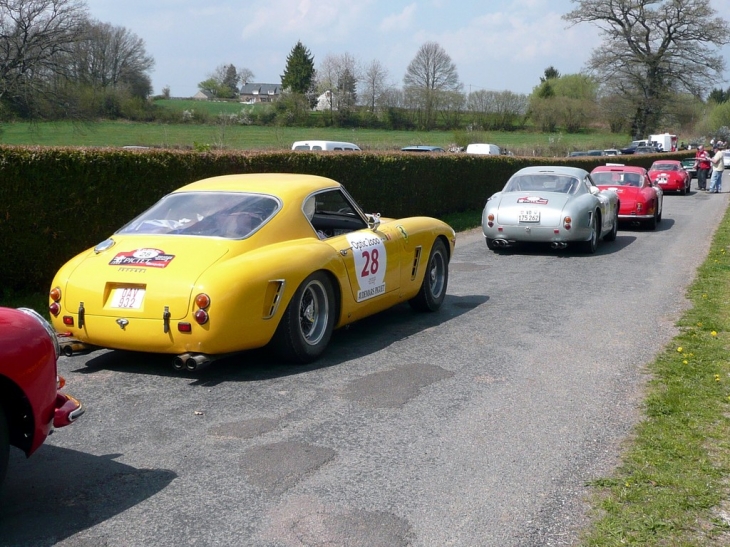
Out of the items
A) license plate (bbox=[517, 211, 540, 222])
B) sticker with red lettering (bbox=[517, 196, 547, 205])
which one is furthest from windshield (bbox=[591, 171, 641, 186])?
license plate (bbox=[517, 211, 540, 222])

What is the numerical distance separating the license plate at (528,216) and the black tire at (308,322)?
7.21 metres

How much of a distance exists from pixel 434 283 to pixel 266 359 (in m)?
2.70

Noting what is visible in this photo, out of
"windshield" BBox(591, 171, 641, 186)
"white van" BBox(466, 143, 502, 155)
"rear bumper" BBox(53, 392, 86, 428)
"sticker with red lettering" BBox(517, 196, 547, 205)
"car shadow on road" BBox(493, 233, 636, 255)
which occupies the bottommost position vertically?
"car shadow on road" BBox(493, 233, 636, 255)

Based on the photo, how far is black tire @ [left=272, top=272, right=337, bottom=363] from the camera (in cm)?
623

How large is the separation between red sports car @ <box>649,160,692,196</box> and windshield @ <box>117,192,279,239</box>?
90.9 feet

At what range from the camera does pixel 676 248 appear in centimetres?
1511

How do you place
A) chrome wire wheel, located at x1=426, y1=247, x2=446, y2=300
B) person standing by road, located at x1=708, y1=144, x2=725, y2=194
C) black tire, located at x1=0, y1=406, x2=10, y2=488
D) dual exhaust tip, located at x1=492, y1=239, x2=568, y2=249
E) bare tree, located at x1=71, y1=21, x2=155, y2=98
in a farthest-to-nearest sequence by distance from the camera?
bare tree, located at x1=71, y1=21, x2=155, y2=98
person standing by road, located at x1=708, y1=144, x2=725, y2=194
dual exhaust tip, located at x1=492, y1=239, x2=568, y2=249
chrome wire wheel, located at x1=426, y1=247, x2=446, y2=300
black tire, located at x1=0, y1=406, x2=10, y2=488

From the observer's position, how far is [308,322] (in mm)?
6551

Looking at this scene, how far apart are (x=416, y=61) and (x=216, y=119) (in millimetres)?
40015

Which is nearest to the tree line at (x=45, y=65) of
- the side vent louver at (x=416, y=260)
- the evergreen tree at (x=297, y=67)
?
the side vent louver at (x=416, y=260)

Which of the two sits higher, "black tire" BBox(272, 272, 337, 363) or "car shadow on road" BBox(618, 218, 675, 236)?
"black tire" BBox(272, 272, 337, 363)

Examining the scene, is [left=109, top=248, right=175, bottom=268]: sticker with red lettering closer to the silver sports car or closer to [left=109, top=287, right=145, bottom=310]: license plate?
[left=109, top=287, right=145, bottom=310]: license plate

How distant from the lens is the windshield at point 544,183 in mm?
14016

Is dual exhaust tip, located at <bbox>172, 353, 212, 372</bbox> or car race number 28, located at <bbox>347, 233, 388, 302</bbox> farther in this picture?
car race number 28, located at <bbox>347, 233, 388, 302</bbox>
